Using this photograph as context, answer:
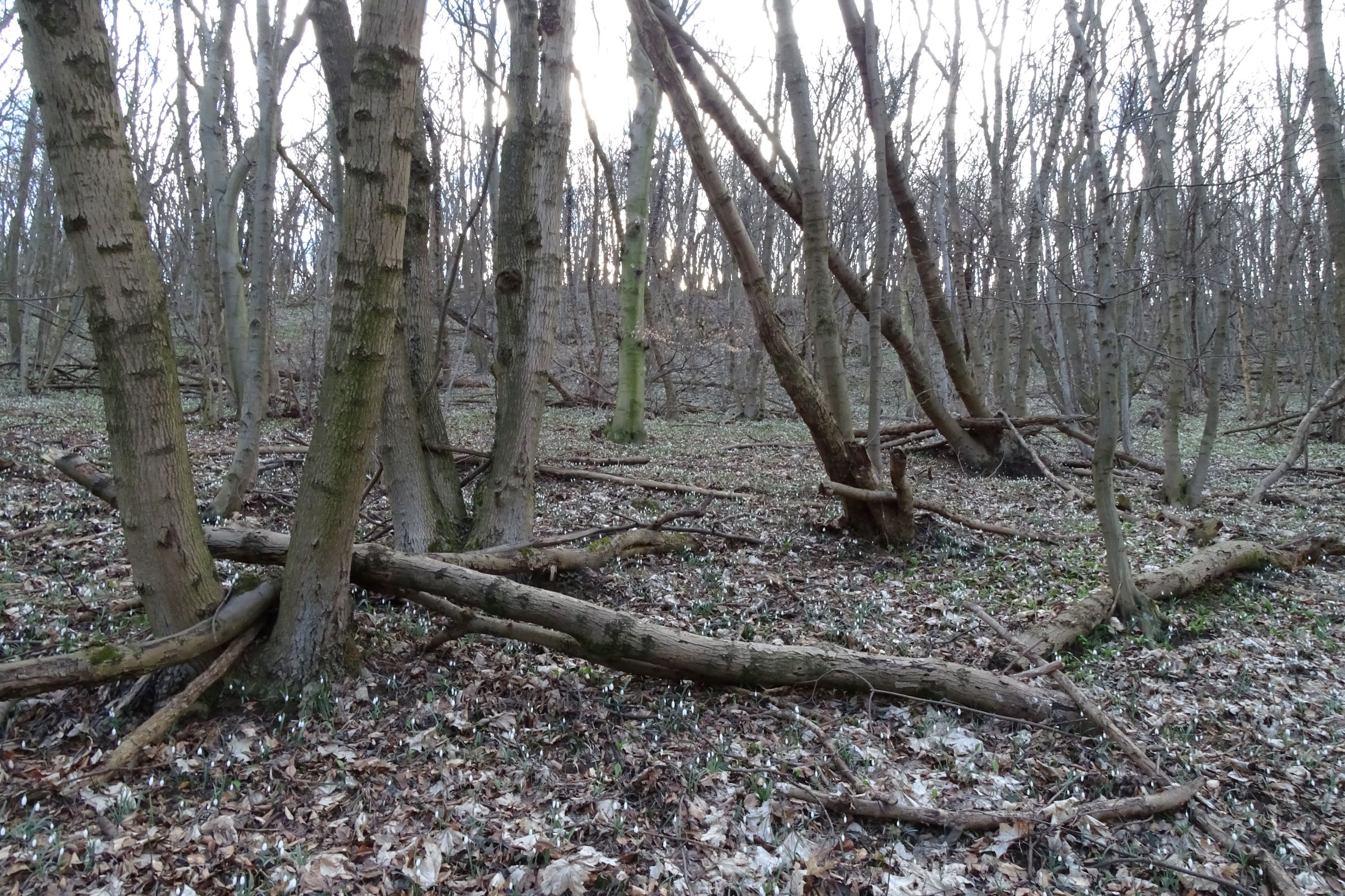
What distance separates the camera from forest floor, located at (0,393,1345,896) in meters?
2.91

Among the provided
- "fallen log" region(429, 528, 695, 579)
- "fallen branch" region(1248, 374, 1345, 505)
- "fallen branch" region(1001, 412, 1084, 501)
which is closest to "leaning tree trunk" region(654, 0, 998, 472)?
"fallen branch" region(1001, 412, 1084, 501)

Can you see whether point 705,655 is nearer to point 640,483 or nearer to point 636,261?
point 640,483

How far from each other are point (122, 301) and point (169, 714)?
1895mm

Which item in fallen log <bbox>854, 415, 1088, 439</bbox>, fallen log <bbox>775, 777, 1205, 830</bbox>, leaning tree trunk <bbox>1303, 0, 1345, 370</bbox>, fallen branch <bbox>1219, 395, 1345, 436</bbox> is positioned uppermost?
leaning tree trunk <bbox>1303, 0, 1345, 370</bbox>

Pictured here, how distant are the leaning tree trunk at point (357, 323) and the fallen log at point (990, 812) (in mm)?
2545

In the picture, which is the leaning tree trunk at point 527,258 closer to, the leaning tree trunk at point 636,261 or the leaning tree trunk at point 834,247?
the leaning tree trunk at point 834,247

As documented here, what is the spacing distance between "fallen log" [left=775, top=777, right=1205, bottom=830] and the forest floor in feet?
0.15

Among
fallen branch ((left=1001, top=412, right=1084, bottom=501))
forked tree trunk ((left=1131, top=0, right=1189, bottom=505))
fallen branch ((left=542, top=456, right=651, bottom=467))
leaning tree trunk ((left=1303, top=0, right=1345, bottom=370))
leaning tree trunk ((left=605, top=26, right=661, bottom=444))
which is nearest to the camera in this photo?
leaning tree trunk ((left=1303, top=0, right=1345, bottom=370))

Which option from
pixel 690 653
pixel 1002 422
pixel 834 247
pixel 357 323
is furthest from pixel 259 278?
pixel 1002 422

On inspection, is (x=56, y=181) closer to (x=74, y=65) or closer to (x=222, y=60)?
(x=74, y=65)

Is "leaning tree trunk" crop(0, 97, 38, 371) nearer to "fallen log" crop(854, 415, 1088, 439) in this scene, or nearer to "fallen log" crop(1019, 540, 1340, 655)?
"fallen log" crop(854, 415, 1088, 439)

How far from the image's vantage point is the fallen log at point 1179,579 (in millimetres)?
4996

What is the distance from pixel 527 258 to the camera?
5934 millimetres

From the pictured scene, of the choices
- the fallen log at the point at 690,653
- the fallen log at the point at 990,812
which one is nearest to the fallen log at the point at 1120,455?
the fallen log at the point at 690,653
